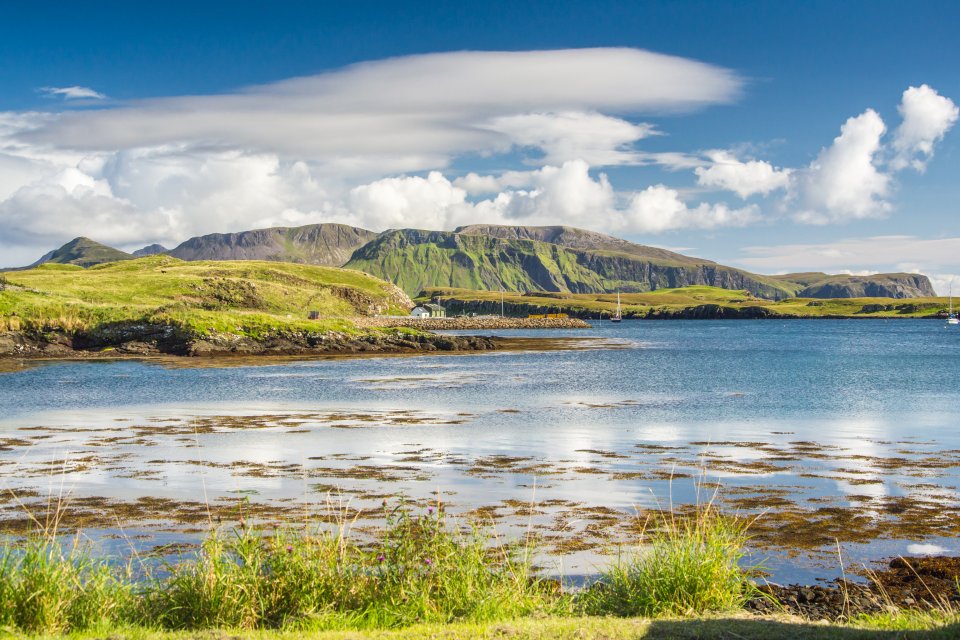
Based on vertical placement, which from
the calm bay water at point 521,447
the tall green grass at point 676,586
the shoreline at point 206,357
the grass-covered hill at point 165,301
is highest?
the grass-covered hill at point 165,301

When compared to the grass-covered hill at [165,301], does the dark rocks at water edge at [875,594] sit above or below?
below

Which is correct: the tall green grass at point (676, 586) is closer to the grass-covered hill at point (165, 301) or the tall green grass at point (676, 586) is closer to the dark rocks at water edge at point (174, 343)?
the dark rocks at water edge at point (174, 343)

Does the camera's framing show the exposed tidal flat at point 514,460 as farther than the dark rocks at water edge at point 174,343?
No

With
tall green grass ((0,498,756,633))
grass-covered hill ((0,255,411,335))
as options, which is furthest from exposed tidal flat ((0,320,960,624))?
grass-covered hill ((0,255,411,335))

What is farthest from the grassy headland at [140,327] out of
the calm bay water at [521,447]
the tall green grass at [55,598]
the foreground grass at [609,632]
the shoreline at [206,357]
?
the foreground grass at [609,632]

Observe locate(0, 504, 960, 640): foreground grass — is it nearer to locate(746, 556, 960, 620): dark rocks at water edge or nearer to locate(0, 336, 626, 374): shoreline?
locate(746, 556, 960, 620): dark rocks at water edge

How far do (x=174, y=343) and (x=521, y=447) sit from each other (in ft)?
251

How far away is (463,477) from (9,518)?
37.6 feet

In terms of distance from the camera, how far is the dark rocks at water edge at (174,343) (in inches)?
3639

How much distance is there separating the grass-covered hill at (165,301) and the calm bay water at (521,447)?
121 ft

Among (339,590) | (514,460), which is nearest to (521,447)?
(514,460)

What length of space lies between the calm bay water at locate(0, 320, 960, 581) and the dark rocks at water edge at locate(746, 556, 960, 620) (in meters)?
1.09

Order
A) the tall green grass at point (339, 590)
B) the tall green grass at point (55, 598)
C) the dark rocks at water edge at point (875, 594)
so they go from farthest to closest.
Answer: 1. the dark rocks at water edge at point (875, 594)
2. the tall green grass at point (339, 590)
3. the tall green grass at point (55, 598)

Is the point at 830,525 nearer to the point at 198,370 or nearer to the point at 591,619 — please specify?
the point at 591,619
